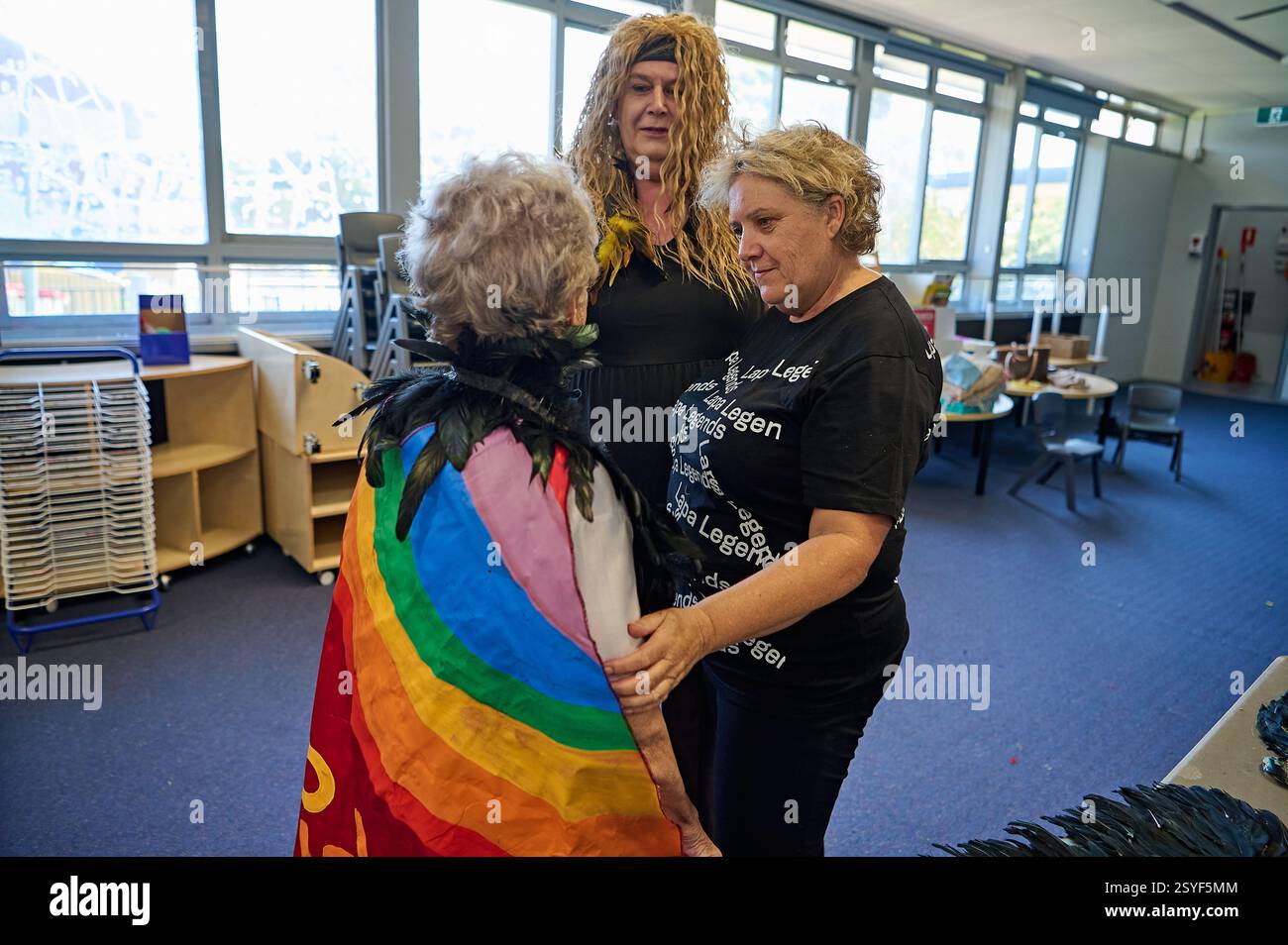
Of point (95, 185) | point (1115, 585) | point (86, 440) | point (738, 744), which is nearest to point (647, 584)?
point (738, 744)

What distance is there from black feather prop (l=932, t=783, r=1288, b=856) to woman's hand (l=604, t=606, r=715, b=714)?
16.1 inches

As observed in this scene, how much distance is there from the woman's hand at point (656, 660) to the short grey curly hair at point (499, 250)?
380mm

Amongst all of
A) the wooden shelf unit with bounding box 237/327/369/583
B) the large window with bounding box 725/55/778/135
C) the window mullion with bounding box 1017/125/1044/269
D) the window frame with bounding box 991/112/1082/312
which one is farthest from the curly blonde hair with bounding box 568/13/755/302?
the window mullion with bounding box 1017/125/1044/269

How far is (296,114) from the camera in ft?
15.6

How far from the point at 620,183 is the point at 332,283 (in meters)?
3.95

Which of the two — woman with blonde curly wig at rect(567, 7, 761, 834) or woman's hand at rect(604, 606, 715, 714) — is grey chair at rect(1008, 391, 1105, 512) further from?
woman's hand at rect(604, 606, 715, 714)

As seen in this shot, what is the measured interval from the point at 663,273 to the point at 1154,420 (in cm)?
641

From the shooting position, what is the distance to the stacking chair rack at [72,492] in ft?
10.3

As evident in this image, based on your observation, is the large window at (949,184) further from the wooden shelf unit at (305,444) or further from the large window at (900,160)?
the wooden shelf unit at (305,444)

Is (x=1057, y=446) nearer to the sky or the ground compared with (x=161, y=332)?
nearer to the ground

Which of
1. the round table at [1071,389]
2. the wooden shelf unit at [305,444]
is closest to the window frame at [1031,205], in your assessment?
the round table at [1071,389]

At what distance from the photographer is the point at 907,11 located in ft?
23.5

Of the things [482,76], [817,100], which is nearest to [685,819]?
[482,76]

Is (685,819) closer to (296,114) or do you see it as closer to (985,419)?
(296,114)
